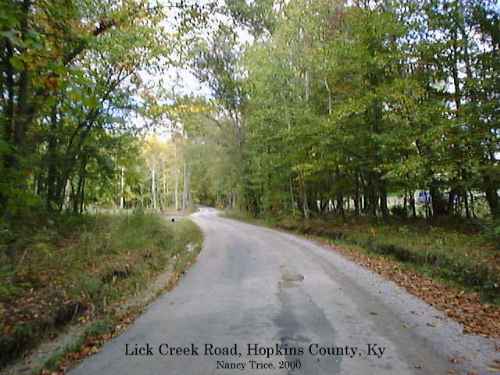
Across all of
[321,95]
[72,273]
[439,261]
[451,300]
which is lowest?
[451,300]

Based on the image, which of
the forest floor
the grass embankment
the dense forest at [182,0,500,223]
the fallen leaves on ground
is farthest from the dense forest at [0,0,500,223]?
the fallen leaves on ground

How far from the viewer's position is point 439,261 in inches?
309

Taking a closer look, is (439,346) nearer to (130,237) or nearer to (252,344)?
(252,344)

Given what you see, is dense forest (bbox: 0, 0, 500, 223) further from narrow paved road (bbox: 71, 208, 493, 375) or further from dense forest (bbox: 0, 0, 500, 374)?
narrow paved road (bbox: 71, 208, 493, 375)

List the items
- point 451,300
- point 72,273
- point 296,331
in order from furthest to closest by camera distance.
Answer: point 72,273 → point 451,300 → point 296,331

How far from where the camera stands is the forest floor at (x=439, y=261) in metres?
5.32

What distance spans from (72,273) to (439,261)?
9.51 m

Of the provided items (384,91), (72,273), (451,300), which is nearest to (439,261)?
(451,300)

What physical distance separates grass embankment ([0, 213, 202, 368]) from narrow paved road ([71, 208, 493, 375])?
114cm

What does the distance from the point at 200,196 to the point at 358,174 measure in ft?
178

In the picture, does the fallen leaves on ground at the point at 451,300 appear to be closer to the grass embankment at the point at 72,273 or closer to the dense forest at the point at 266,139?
the dense forest at the point at 266,139

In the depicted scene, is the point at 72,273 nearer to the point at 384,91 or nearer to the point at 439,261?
the point at 439,261

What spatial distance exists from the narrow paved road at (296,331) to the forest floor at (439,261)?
1.85 feet

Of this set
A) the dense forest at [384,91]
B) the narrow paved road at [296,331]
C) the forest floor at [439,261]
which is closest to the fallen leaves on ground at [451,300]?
the forest floor at [439,261]
